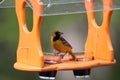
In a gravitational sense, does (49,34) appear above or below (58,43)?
below

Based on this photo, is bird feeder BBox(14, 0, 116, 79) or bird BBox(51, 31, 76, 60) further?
bird BBox(51, 31, 76, 60)

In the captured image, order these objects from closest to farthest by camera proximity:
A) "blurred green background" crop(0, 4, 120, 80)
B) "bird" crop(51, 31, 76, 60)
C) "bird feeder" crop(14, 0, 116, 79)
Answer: "bird feeder" crop(14, 0, 116, 79) → "bird" crop(51, 31, 76, 60) → "blurred green background" crop(0, 4, 120, 80)

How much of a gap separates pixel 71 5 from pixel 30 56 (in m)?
0.43

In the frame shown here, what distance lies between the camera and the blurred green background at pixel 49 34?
228 inches

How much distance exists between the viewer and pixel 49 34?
5914 millimetres

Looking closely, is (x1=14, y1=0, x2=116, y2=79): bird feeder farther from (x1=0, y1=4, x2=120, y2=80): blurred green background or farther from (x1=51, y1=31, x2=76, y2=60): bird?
(x1=0, y1=4, x2=120, y2=80): blurred green background

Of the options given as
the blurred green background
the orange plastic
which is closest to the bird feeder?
the orange plastic

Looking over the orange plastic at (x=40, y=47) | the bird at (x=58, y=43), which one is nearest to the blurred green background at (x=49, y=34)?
the orange plastic at (x=40, y=47)

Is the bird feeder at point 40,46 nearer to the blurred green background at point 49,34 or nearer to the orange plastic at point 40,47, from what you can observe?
the orange plastic at point 40,47

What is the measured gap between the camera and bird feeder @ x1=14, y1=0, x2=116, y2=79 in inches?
155

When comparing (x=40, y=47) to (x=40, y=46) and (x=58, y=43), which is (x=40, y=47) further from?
(x=58, y=43)

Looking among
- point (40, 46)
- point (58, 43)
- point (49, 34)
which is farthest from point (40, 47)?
point (49, 34)

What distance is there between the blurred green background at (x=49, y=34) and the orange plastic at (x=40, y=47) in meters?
1.05

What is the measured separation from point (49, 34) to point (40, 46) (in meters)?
1.90
